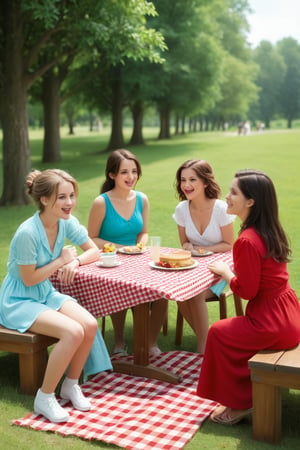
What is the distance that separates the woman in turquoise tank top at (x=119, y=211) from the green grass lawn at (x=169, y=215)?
0.94 m

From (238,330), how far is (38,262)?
60.3 inches

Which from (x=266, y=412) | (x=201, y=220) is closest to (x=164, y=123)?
(x=201, y=220)

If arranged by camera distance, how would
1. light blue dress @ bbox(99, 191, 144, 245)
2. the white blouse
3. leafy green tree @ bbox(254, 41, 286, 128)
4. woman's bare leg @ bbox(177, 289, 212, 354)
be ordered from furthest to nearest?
leafy green tree @ bbox(254, 41, 286, 128) → light blue dress @ bbox(99, 191, 144, 245) → the white blouse → woman's bare leg @ bbox(177, 289, 212, 354)

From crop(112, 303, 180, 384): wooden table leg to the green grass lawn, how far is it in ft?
2.39

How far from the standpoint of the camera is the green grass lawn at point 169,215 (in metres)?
3.85

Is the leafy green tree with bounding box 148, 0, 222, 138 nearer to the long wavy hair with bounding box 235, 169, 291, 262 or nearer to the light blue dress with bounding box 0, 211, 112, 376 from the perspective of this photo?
the light blue dress with bounding box 0, 211, 112, 376

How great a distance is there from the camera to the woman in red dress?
3920mm

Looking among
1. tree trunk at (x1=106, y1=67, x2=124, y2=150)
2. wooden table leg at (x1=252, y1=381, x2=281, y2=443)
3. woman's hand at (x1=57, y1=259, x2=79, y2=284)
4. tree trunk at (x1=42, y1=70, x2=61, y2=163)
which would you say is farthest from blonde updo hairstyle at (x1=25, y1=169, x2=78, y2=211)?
tree trunk at (x1=106, y1=67, x2=124, y2=150)

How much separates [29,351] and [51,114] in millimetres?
21621

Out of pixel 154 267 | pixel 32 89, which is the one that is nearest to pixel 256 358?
pixel 154 267

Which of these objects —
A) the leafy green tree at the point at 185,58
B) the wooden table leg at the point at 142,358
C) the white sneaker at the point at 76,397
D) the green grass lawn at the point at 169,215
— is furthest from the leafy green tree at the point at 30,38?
the leafy green tree at the point at 185,58

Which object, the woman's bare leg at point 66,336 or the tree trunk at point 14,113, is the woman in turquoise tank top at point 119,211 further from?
the tree trunk at point 14,113

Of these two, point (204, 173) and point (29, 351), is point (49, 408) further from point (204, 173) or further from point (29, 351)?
point (204, 173)

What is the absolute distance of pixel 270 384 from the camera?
3.73 metres
